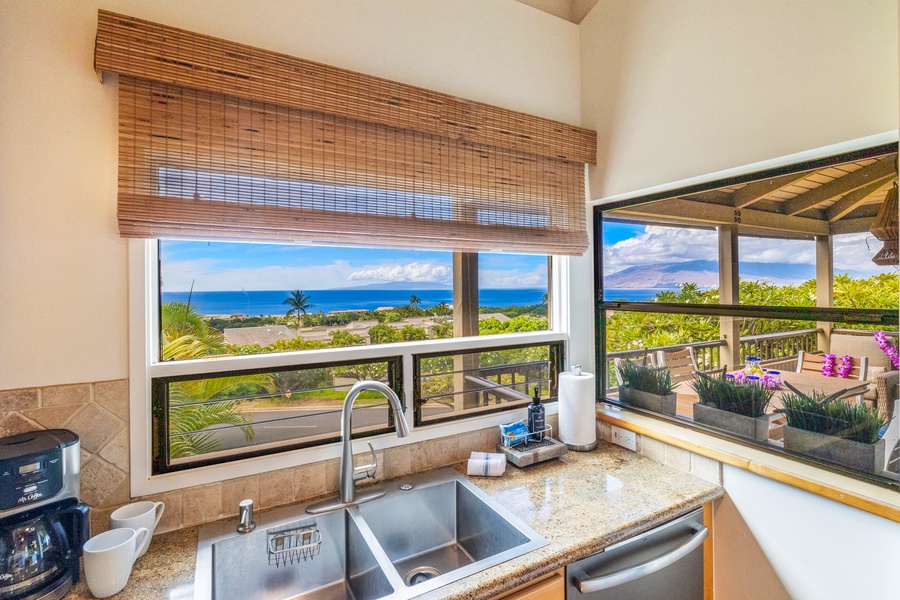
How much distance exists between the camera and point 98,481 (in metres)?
1.23

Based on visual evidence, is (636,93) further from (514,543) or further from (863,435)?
(514,543)

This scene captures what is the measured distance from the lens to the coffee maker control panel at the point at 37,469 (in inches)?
37.4

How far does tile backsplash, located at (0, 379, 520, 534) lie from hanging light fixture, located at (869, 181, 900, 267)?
1.91 meters

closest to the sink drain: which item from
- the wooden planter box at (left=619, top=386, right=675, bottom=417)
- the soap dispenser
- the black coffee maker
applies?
the soap dispenser

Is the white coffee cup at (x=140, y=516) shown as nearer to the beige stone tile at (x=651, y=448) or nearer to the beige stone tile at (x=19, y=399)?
the beige stone tile at (x=19, y=399)

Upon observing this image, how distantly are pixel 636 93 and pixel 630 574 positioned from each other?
1.82 m

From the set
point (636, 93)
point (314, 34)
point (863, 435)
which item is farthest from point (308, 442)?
point (636, 93)

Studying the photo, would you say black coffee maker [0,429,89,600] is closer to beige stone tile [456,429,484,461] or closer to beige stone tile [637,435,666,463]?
beige stone tile [456,429,484,461]

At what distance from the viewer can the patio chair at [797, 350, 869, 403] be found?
1288mm

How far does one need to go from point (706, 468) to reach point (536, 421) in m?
0.65

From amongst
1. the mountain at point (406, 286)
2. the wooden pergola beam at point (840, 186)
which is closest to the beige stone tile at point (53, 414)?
the mountain at point (406, 286)

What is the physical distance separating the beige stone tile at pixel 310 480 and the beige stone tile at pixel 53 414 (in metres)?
0.67

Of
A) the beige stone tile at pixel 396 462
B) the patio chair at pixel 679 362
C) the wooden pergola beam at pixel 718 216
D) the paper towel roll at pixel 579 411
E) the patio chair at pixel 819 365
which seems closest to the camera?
the patio chair at pixel 819 365

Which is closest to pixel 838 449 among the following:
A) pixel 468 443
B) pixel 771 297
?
pixel 771 297
